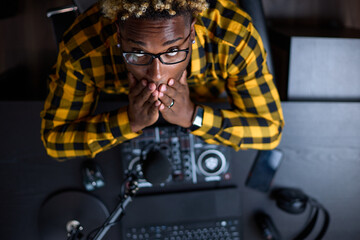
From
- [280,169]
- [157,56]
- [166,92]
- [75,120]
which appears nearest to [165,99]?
[166,92]

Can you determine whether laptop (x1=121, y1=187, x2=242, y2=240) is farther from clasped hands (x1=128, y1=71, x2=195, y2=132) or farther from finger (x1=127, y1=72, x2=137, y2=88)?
finger (x1=127, y1=72, x2=137, y2=88)

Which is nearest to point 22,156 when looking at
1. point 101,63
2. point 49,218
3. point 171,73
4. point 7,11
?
point 49,218

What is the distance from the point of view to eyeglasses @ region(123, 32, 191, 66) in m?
0.73

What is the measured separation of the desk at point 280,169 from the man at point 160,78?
7cm

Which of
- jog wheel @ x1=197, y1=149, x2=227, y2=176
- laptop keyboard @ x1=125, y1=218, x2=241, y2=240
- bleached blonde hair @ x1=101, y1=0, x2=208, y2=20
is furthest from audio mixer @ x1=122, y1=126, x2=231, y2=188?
bleached blonde hair @ x1=101, y1=0, x2=208, y2=20

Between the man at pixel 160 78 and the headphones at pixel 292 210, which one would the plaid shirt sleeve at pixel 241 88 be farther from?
the headphones at pixel 292 210

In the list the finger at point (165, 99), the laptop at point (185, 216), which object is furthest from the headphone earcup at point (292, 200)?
the finger at point (165, 99)

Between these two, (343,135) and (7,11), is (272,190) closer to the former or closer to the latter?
(343,135)

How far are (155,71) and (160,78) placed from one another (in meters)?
0.03

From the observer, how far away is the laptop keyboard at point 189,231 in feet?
3.22

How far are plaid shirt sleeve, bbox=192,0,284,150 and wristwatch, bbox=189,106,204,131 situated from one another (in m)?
0.01

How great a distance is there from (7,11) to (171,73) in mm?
1297

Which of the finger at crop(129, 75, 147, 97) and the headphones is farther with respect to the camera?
the headphones

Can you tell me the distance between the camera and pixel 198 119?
0.91 metres
